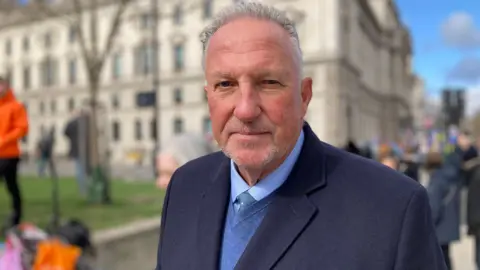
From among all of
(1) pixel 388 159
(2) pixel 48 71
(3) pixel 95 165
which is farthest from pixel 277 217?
(2) pixel 48 71

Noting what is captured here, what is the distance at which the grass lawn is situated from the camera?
823cm

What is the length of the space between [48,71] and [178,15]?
1880 cm

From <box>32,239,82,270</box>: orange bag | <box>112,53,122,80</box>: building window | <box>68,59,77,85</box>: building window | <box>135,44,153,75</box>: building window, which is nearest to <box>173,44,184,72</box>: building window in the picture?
<box>135,44,153,75</box>: building window

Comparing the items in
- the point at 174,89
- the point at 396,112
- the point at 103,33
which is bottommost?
the point at 396,112

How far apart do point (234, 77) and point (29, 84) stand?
66.1 m

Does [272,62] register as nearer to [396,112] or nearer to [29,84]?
[29,84]

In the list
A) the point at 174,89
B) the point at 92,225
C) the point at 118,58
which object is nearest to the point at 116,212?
the point at 92,225

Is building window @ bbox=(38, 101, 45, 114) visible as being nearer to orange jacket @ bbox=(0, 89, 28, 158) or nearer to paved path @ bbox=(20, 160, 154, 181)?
paved path @ bbox=(20, 160, 154, 181)

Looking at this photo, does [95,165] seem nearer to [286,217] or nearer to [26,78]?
[286,217]

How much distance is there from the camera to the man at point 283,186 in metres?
1.31

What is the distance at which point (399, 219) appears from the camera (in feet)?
4.28

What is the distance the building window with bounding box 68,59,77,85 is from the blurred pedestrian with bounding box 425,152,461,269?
184 ft

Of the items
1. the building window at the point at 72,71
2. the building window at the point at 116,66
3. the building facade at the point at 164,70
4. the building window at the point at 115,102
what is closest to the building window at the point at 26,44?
the building facade at the point at 164,70

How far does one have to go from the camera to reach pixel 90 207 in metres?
9.78
